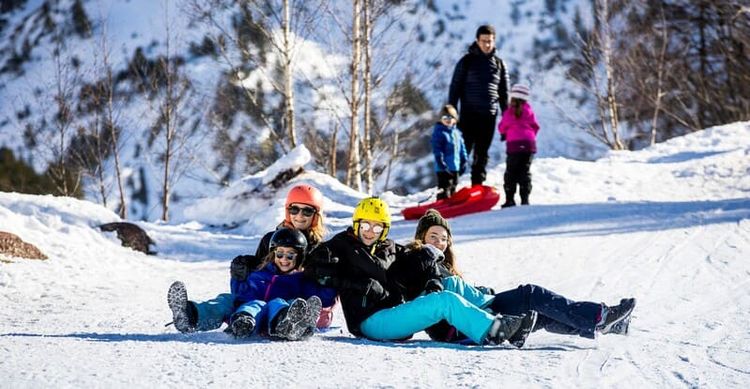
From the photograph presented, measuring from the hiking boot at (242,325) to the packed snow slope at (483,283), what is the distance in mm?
60

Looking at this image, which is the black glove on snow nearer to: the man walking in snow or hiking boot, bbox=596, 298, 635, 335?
hiking boot, bbox=596, 298, 635, 335

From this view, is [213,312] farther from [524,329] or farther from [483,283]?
[483,283]

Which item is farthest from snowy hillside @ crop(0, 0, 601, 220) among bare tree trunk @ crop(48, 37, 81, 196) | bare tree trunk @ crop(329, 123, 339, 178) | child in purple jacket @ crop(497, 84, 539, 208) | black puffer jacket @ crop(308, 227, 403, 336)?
black puffer jacket @ crop(308, 227, 403, 336)

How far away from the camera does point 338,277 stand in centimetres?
391

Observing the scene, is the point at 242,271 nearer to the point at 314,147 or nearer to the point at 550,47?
the point at 314,147

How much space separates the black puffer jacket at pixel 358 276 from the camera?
12.8 ft

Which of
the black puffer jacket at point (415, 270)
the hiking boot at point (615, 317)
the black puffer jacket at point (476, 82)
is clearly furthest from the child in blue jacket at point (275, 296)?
the black puffer jacket at point (476, 82)

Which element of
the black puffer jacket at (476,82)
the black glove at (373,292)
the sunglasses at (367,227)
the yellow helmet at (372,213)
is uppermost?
the black puffer jacket at (476,82)

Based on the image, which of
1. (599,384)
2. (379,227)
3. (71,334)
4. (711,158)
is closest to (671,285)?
(379,227)

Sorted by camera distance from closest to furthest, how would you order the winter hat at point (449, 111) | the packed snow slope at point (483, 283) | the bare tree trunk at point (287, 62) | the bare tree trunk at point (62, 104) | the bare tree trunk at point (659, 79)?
the packed snow slope at point (483, 283)
the winter hat at point (449, 111)
the bare tree trunk at point (287, 62)
the bare tree trunk at point (62, 104)
the bare tree trunk at point (659, 79)

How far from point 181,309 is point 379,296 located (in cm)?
101

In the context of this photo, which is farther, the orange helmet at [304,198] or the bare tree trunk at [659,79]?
the bare tree trunk at [659,79]

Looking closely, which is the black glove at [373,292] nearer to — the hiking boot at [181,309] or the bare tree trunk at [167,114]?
the hiking boot at [181,309]

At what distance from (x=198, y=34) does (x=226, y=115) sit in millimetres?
2163
